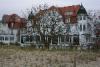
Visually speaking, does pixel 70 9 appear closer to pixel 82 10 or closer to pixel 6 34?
pixel 82 10

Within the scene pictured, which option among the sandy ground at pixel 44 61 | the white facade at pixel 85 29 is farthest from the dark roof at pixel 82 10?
the sandy ground at pixel 44 61

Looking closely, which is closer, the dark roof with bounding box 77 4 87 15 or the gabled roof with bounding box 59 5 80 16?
the dark roof with bounding box 77 4 87 15

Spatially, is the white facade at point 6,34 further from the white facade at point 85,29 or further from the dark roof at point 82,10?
the dark roof at point 82,10

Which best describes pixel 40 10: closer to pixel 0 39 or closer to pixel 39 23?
pixel 39 23

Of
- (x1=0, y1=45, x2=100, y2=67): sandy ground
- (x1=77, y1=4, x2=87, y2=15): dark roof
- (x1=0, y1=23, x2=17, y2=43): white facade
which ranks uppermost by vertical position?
(x1=77, y1=4, x2=87, y2=15): dark roof

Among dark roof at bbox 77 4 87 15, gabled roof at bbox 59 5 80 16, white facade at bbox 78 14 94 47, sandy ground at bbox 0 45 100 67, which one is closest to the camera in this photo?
sandy ground at bbox 0 45 100 67

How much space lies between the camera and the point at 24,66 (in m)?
13.6

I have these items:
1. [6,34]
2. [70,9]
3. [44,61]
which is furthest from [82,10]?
[44,61]

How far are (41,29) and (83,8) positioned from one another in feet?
62.3

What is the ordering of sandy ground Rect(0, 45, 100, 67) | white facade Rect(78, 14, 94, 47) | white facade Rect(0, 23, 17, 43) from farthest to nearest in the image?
white facade Rect(0, 23, 17, 43) < white facade Rect(78, 14, 94, 47) < sandy ground Rect(0, 45, 100, 67)

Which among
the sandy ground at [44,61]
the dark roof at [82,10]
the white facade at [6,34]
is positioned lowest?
the sandy ground at [44,61]

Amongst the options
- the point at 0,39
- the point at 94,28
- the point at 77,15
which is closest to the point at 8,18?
the point at 0,39

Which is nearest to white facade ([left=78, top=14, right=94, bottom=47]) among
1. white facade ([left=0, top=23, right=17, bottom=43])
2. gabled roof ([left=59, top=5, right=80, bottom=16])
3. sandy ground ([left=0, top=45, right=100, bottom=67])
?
gabled roof ([left=59, top=5, right=80, bottom=16])

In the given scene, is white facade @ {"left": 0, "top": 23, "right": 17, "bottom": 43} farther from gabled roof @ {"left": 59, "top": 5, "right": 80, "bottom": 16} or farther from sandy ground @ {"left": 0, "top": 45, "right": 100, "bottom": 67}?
sandy ground @ {"left": 0, "top": 45, "right": 100, "bottom": 67}
